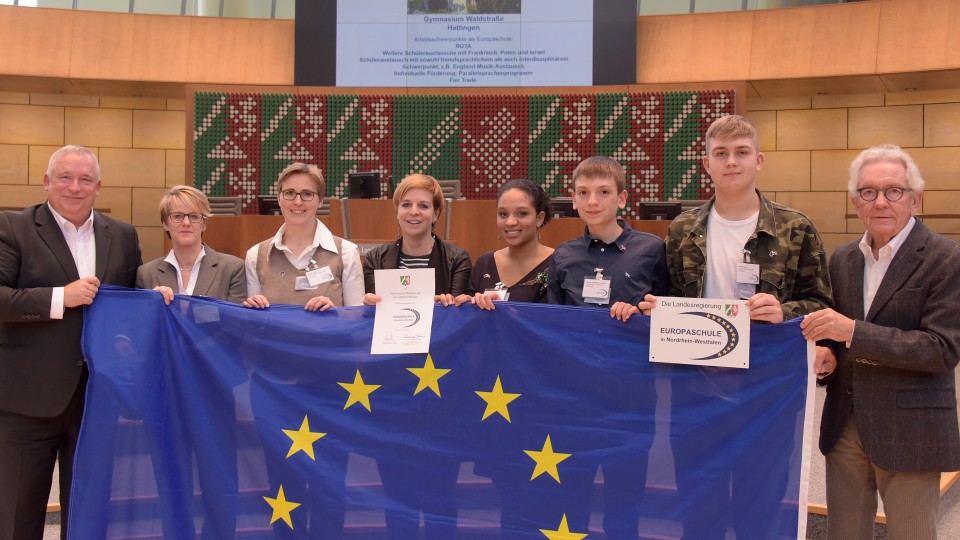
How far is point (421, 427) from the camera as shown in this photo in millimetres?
2961

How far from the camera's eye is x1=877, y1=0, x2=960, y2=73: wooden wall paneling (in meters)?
8.70

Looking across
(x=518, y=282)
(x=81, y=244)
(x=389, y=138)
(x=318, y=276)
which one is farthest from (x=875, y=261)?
(x=389, y=138)

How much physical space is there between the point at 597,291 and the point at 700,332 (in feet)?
1.34

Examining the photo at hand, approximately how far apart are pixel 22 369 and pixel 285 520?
1095mm

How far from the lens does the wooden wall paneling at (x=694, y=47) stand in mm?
9547

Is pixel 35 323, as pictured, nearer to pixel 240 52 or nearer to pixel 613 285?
pixel 613 285

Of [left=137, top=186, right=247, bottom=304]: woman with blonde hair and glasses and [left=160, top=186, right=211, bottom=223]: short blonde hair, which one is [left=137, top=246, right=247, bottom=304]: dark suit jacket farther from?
[left=160, top=186, right=211, bottom=223]: short blonde hair

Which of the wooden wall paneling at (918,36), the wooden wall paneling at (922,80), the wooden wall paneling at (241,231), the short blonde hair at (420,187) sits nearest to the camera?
the short blonde hair at (420,187)

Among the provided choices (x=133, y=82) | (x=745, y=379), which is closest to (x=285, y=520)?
(x=745, y=379)

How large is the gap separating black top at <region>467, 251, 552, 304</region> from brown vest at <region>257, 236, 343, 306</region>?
0.54m

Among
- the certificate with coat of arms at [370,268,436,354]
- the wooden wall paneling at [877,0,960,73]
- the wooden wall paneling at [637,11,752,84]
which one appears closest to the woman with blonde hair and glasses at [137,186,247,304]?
the certificate with coat of arms at [370,268,436,354]

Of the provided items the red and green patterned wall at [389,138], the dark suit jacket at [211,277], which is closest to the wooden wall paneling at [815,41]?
the red and green patterned wall at [389,138]

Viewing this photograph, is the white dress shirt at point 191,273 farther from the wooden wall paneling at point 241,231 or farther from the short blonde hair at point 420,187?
the wooden wall paneling at point 241,231

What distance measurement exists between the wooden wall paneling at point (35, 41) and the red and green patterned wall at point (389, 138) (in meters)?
1.74
